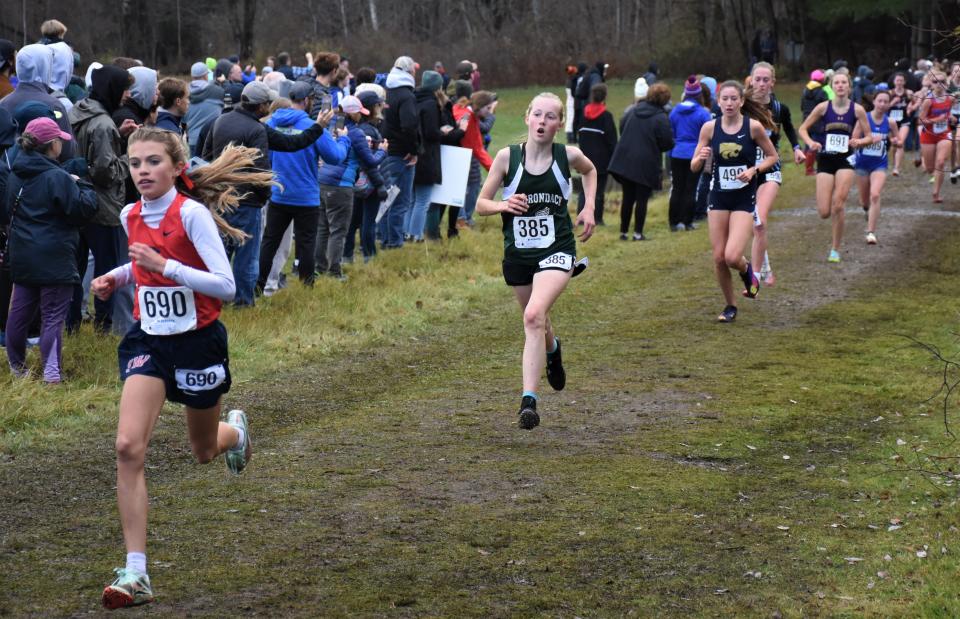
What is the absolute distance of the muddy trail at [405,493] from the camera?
17.5 feet

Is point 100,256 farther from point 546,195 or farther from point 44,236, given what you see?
point 546,195

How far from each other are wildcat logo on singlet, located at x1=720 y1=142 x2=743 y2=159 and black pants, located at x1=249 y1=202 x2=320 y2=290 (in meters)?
3.94

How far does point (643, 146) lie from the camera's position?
17609 millimetres

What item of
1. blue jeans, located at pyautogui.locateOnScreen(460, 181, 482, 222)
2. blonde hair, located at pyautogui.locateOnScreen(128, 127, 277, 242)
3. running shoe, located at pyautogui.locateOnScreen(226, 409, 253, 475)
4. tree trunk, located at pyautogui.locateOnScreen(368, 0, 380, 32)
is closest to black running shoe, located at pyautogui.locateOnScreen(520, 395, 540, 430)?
running shoe, located at pyautogui.locateOnScreen(226, 409, 253, 475)

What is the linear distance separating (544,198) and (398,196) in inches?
307

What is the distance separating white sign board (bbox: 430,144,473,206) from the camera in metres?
16.0

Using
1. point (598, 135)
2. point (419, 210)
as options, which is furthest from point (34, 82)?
point (598, 135)

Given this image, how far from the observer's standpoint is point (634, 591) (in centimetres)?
536

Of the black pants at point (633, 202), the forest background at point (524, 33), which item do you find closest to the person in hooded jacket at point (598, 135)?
the black pants at point (633, 202)

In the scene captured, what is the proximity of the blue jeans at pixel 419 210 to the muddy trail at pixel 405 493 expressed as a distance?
459 cm

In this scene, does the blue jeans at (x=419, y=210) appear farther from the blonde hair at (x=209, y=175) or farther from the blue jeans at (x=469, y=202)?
the blonde hair at (x=209, y=175)

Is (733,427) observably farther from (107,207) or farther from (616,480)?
(107,207)

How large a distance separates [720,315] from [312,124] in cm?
438

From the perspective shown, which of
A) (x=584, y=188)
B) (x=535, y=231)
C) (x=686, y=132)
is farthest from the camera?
(x=686, y=132)
